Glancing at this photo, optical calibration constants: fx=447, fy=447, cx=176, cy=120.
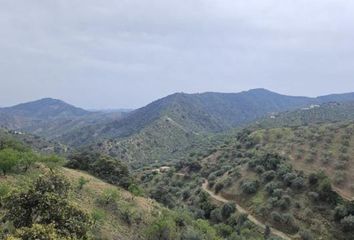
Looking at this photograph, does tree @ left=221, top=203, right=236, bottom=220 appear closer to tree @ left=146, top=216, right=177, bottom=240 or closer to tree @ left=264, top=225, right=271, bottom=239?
tree @ left=264, top=225, right=271, bottom=239

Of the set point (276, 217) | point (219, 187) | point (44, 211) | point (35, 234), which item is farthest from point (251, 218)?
point (35, 234)

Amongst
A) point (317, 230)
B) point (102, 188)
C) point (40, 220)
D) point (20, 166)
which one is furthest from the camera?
point (317, 230)

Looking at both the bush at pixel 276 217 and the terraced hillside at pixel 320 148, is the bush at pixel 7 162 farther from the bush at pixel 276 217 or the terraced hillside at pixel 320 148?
the terraced hillside at pixel 320 148

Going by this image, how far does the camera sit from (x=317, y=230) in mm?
53125

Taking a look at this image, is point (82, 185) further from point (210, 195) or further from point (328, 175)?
point (328, 175)

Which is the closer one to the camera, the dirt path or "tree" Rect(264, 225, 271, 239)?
"tree" Rect(264, 225, 271, 239)

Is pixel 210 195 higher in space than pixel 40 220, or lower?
lower

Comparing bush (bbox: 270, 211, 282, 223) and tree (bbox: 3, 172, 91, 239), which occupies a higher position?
tree (bbox: 3, 172, 91, 239)

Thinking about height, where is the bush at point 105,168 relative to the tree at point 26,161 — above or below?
below

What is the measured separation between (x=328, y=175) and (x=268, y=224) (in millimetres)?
14602

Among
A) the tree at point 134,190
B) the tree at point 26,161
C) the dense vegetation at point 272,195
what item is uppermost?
the tree at point 26,161

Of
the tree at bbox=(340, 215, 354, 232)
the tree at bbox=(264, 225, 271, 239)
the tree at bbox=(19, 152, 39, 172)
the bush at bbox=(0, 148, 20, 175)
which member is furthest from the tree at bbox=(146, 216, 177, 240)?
the tree at bbox=(340, 215, 354, 232)

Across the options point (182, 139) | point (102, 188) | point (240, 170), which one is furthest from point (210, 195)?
point (182, 139)

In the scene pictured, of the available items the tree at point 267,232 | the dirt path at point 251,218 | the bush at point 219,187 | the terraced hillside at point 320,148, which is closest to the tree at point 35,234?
the tree at point 267,232
